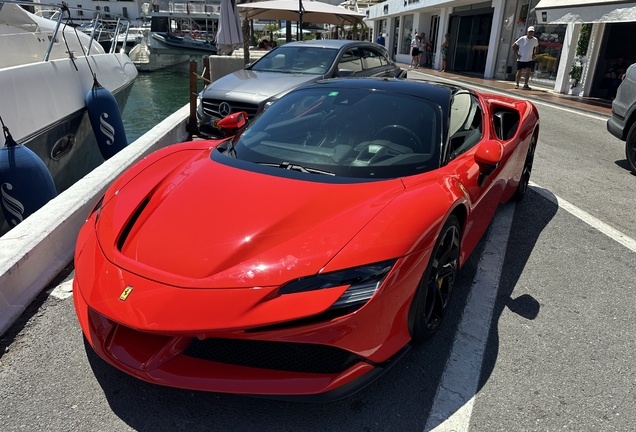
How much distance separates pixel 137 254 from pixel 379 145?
1494 millimetres

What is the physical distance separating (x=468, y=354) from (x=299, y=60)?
6.37 meters

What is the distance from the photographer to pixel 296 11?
13.6 m

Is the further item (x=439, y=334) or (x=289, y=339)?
(x=439, y=334)

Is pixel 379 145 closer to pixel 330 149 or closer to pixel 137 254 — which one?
pixel 330 149

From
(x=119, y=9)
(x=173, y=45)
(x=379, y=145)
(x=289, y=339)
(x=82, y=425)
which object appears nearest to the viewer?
(x=289, y=339)

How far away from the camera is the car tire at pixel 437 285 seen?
2.14 m

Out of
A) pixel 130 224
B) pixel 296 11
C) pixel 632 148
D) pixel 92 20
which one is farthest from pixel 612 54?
pixel 130 224

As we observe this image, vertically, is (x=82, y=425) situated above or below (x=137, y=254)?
below

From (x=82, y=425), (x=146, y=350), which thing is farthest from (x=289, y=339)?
(x=82, y=425)

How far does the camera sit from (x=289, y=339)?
1722 millimetres

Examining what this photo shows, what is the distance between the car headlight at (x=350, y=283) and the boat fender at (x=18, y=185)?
11.1 ft

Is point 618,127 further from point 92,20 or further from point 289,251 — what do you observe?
point 92,20

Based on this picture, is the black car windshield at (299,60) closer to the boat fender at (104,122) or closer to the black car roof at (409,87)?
the boat fender at (104,122)

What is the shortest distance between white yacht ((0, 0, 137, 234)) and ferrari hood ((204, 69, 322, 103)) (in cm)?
194
